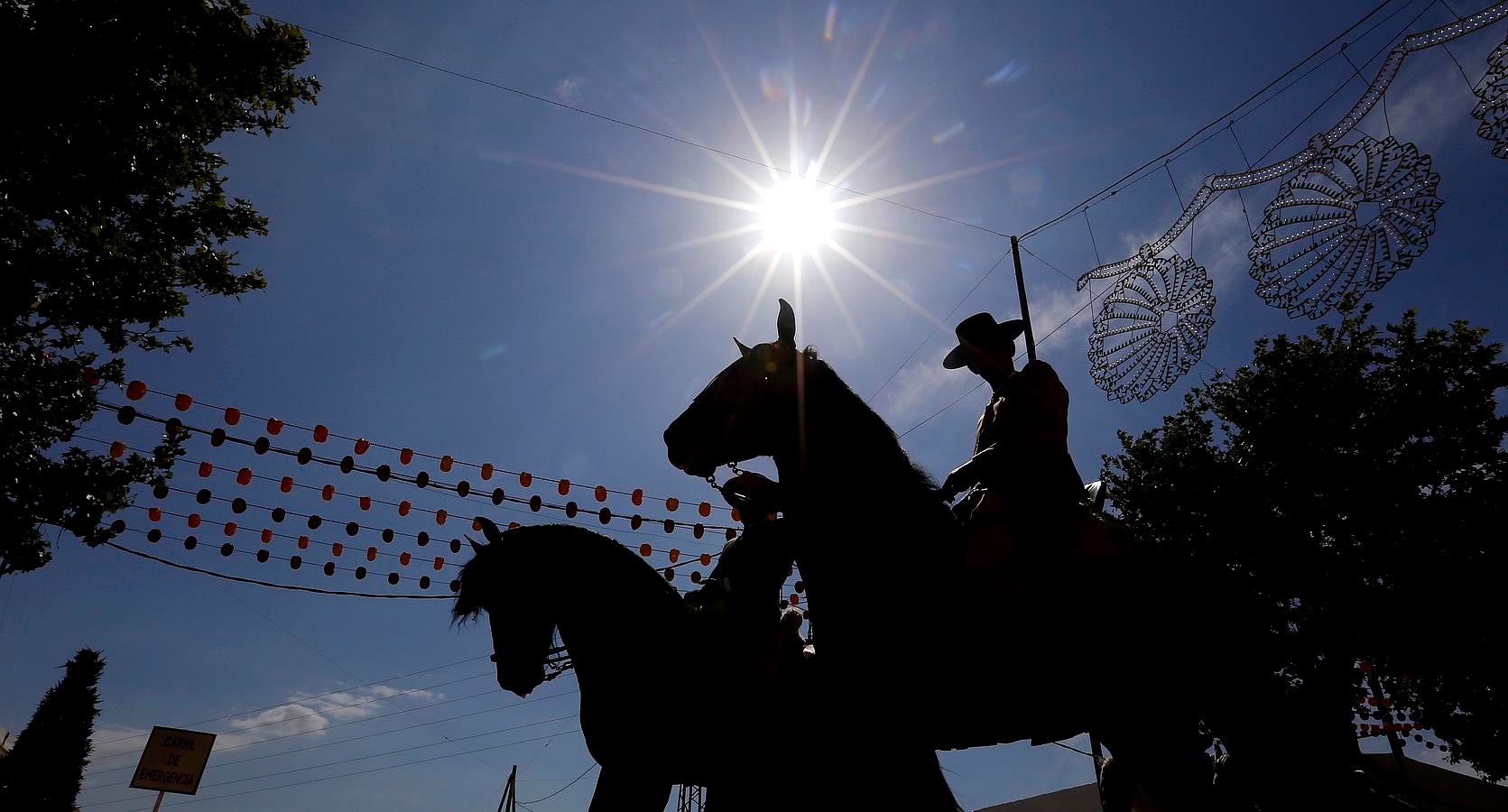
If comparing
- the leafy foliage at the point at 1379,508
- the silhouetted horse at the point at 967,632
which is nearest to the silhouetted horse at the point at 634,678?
the silhouetted horse at the point at 967,632

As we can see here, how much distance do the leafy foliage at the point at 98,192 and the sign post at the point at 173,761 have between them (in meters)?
5.55

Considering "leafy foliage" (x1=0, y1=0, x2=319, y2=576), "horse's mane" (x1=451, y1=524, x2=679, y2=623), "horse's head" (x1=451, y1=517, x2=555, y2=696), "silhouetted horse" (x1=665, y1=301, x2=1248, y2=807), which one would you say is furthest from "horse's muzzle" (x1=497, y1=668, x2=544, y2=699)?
"leafy foliage" (x1=0, y1=0, x2=319, y2=576)

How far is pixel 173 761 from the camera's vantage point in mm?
12594

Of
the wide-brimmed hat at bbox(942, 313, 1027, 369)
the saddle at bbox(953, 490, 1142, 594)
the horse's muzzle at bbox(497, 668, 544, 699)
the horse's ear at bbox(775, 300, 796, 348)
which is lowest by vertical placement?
the horse's muzzle at bbox(497, 668, 544, 699)

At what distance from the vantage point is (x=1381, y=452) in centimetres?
1436

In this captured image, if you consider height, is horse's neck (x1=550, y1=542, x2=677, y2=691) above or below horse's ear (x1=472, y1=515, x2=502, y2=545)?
below

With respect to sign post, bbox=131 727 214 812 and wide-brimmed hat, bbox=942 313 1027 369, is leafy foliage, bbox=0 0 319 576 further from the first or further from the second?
wide-brimmed hat, bbox=942 313 1027 369

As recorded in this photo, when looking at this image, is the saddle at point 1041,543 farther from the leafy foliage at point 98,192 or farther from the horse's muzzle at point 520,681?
the leafy foliage at point 98,192

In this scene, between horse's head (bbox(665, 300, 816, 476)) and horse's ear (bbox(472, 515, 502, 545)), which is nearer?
horse's head (bbox(665, 300, 816, 476))

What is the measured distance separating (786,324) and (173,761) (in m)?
16.7

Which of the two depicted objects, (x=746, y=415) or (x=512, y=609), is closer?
(x=746, y=415)

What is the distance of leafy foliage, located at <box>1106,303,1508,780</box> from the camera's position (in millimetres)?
12523

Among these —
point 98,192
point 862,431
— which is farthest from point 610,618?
point 98,192

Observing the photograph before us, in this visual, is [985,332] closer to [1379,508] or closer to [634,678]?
[634,678]
